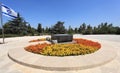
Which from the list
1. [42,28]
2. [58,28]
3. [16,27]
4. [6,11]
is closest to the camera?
[6,11]

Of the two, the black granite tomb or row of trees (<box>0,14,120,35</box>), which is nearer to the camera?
the black granite tomb

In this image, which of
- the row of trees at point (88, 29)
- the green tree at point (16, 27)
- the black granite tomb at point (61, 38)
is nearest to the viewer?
the black granite tomb at point (61, 38)

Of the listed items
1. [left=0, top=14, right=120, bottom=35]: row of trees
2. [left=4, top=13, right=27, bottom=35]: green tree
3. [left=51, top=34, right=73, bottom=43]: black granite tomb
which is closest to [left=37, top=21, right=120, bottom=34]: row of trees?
[left=0, top=14, right=120, bottom=35]: row of trees

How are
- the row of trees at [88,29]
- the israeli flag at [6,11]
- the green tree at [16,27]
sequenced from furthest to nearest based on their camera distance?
the green tree at [16,27] → the row of trees at [88,29] → the israeli flag at [6,11]

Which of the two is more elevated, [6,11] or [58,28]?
[6,11]

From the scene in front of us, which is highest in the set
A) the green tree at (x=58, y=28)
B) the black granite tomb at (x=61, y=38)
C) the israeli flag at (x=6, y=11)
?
the israeli flag at (x=6, y=11)

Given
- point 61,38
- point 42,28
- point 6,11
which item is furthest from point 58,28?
point 61,38

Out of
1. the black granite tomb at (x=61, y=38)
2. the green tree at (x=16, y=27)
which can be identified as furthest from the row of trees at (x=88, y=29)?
the black granite tomb at (x=61, y=38)

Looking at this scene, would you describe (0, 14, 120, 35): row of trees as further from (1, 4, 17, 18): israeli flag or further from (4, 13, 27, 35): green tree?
(1, 4, 17, 18): israeli flag

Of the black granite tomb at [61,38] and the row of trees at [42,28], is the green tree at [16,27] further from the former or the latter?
the black granite tomb at [61,38]

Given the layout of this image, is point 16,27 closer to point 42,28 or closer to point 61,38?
point 42,28

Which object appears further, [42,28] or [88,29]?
[42,28]

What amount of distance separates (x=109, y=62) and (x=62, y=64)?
224 cm

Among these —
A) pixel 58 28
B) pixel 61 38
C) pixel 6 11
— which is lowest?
pixel 61 38
